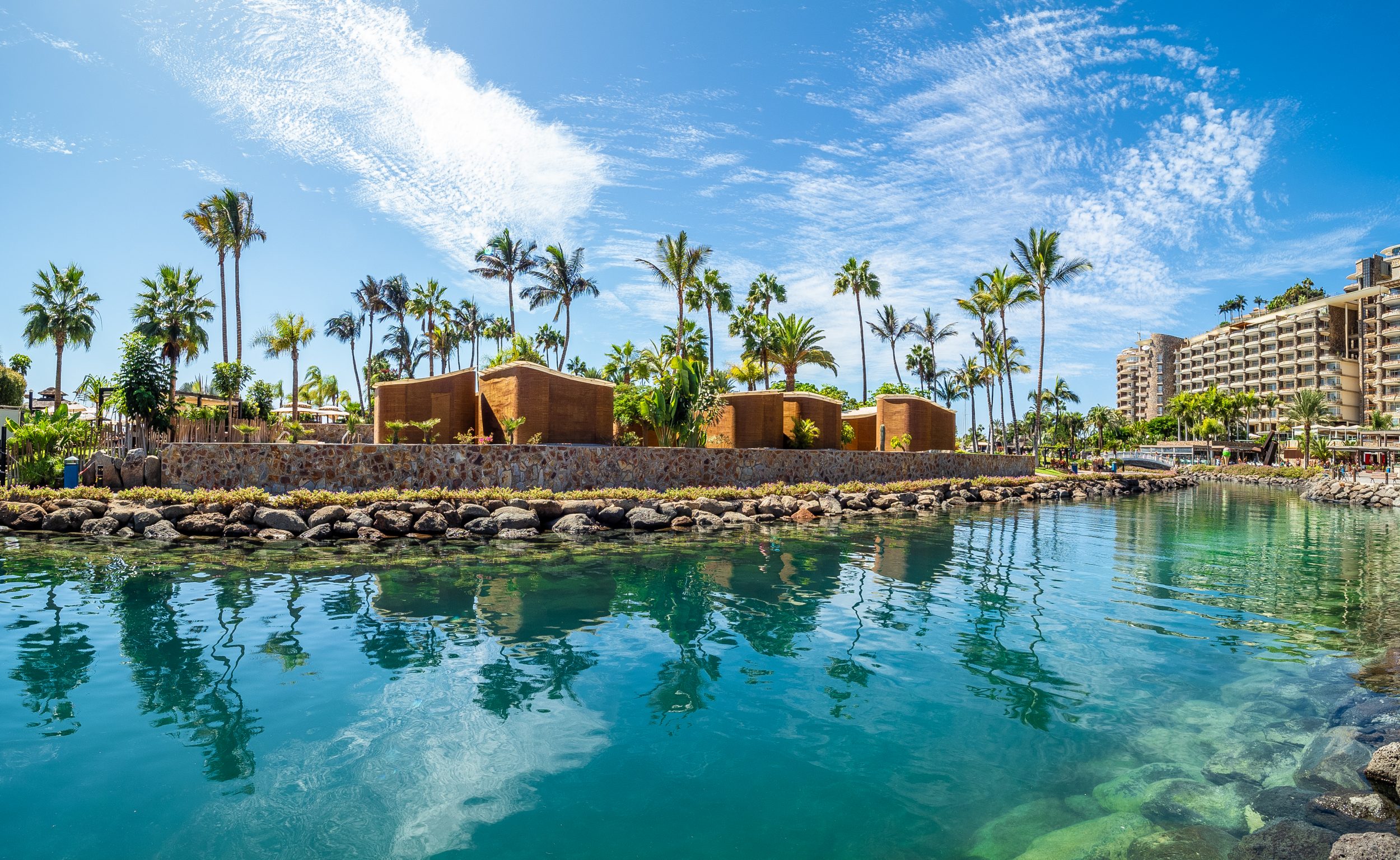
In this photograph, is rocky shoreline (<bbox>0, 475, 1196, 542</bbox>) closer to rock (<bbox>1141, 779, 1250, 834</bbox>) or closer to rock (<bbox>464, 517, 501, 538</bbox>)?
rock (<bbox>464, 517, 501, 538</bbox>)

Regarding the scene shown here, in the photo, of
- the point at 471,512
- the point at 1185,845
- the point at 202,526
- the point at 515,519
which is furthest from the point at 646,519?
the point at 1185,845

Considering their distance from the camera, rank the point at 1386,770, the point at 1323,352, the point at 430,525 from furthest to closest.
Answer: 1. the point at 1323,352
2. the point at 430,525
3. the point at 1386,770

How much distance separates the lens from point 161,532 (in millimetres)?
18516

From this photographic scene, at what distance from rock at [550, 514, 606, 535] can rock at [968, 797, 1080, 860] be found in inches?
640

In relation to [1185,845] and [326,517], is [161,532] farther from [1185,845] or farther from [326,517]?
[1185,845]

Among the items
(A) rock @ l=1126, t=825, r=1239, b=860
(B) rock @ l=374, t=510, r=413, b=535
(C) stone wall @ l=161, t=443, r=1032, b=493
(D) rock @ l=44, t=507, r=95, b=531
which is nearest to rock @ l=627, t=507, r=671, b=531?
(C) stone wall @ l=161, t=443, r=1032, b=493

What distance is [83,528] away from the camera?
62.3ft

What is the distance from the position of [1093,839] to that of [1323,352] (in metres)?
133

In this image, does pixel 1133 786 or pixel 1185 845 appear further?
pixel 1133 786

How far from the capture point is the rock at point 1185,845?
16.6ft

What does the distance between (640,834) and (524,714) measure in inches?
104

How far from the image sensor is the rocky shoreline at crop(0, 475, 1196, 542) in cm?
1888

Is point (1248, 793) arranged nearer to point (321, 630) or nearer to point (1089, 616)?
point (1089, 616)

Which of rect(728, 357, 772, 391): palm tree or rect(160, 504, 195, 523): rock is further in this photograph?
rect(728, 357, 772, 391): palm tree
